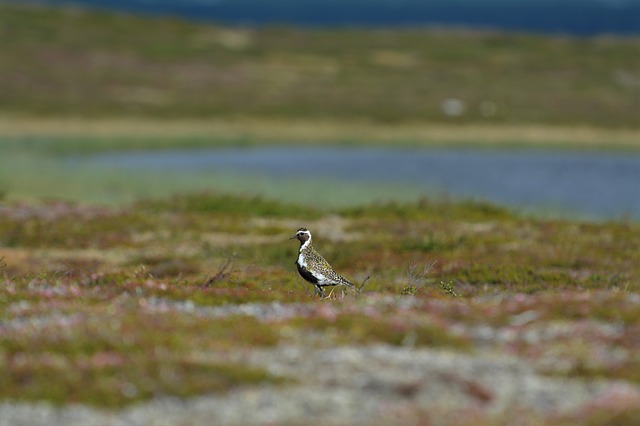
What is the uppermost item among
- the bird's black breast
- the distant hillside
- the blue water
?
the bird's black breast

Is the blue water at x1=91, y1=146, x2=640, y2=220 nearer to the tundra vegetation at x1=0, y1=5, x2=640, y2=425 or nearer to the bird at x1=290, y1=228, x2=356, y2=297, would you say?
the tundra vegetation at x1=0, y1=5, x2=640, y2=425

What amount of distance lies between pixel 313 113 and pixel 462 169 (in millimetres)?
34747

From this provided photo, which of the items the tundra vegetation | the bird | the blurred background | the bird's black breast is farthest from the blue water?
the bird's black breast

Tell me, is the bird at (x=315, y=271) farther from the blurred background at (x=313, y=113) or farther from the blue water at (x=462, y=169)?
the blue water at (x=462, y=169)

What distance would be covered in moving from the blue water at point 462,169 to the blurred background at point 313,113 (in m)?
0.16

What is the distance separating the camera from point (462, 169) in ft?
220

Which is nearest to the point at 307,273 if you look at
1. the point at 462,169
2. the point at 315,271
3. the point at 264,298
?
the point at 315,271

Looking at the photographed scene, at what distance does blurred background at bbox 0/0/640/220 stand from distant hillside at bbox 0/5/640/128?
36 centimetres

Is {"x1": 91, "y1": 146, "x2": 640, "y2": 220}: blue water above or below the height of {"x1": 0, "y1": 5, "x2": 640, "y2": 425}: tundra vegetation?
below

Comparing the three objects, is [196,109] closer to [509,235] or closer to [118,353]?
[509,235]

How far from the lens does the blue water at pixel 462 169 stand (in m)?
54.2

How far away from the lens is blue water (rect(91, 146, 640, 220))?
178 feet

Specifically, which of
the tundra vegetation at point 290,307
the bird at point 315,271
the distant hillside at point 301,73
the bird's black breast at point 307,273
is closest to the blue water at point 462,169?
the tundra vegetation at point 290,307

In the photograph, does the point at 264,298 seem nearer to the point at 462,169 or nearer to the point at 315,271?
the point at 315,271
